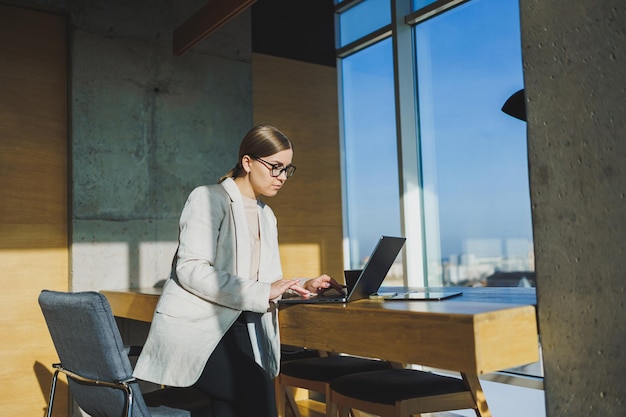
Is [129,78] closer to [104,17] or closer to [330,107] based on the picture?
Answer: [104,17]

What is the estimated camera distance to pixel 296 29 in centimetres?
511

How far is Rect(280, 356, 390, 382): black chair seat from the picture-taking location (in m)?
2.98

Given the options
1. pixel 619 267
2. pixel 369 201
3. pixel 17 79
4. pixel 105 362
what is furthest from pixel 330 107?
pixel 619 267

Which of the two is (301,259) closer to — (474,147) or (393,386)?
(474,147)

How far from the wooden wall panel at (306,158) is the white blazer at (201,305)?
2.38 metres

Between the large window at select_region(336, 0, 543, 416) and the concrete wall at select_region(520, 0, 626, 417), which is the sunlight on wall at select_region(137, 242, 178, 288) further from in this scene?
the concrete wall at select_region(520, 0, 626, 417)

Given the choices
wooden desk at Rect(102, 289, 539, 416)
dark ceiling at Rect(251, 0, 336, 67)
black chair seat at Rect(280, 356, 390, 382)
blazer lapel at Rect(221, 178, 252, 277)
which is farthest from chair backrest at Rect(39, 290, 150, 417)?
dark ceiling at Rect(251, 0, 336, 67)

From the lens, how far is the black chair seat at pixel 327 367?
2977 millimetres

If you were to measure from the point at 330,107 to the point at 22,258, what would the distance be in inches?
100

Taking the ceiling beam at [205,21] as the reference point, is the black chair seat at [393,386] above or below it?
below

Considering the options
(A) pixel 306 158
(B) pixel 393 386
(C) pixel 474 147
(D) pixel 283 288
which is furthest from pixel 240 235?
(A) pixel 306 158

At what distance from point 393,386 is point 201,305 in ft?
2.48

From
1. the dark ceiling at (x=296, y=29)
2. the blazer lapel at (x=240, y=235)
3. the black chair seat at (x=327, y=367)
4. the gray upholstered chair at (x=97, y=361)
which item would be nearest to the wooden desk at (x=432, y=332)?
the blazer lapel at (x=240, y=235)

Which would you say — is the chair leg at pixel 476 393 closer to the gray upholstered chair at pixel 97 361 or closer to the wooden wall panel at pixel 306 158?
the gray upholstered chair at pixel 97 361
